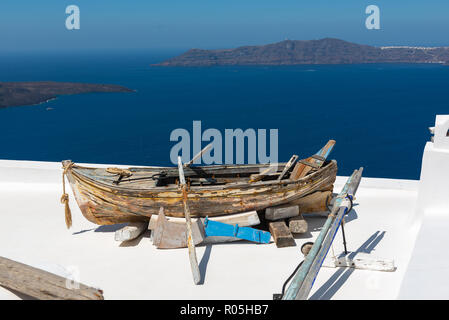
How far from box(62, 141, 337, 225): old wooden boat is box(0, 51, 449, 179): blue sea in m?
34.1

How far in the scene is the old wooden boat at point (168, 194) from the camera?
6730 mm

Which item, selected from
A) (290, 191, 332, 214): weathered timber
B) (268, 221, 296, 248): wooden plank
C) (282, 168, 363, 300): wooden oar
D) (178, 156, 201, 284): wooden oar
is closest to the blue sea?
(290, 191, 332, 214): weathered timber

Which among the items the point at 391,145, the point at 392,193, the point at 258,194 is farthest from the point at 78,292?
the point at 391,145

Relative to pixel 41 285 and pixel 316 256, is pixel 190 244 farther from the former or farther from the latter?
pixel 316 256

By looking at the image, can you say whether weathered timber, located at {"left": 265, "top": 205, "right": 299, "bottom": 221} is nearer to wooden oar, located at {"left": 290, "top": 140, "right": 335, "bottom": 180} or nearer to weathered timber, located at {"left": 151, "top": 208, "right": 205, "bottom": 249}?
wooden oar, located at {"left": 290, "top": 140, "right": 335, "bottom": 180}

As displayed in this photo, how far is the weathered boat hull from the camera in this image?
672 cm

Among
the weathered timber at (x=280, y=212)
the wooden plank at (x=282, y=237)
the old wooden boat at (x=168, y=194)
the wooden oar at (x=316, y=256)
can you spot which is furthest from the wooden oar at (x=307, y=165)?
the wooden oar at (x=316, y=256)

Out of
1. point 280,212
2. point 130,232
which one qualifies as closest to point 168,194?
point 130,232

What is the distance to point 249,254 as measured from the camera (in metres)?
6.42

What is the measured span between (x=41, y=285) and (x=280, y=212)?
138 inches

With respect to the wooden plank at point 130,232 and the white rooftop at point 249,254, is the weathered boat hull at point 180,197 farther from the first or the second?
the white rooftop at point 249,254

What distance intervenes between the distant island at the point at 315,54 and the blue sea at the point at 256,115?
12.3 meters

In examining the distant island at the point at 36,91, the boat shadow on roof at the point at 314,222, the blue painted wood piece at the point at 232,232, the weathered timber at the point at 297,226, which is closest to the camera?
the blue painted wood piece at the point at 232,232

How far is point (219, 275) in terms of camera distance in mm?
5887
